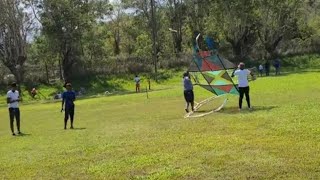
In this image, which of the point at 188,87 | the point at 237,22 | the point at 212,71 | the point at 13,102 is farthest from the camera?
the point at 237,22

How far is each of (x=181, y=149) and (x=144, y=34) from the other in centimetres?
6549

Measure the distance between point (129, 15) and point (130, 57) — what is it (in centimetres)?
1532

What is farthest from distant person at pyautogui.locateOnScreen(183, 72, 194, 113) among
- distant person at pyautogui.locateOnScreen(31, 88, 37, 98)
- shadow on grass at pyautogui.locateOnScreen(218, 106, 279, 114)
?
distant person at pyautogui.locateOnScreen(31, 88, 37, 98)

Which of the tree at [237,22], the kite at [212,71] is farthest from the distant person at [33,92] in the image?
the kite at [212,71]

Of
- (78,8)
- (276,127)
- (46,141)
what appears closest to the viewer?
(276,127)

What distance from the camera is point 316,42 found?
68.2 m

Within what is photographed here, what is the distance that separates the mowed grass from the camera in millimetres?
10453

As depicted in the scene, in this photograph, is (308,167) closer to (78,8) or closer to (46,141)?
(46,141)

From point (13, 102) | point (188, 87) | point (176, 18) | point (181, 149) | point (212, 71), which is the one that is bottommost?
point (181, 149)

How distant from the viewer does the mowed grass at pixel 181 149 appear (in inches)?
412

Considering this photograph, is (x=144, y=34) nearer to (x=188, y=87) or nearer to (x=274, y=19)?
(x=274, y=19)

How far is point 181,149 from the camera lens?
1301cm

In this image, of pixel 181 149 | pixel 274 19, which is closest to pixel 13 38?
pixel 274 19

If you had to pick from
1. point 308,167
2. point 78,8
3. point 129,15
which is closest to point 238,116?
point 308,167
